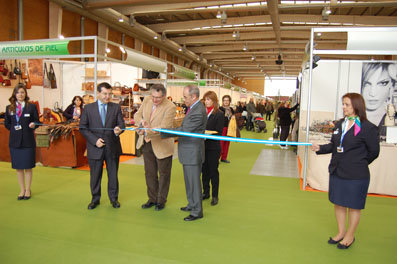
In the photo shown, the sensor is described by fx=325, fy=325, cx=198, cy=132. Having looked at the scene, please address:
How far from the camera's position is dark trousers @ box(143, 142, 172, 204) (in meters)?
3.96

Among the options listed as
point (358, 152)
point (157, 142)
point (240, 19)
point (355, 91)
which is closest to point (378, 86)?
point (355, 91)

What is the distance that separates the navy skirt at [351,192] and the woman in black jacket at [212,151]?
1.69 meters

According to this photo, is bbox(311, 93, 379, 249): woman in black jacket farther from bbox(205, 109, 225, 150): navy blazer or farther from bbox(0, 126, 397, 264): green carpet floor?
bbox(205, 109, 225, 150): navy blazer

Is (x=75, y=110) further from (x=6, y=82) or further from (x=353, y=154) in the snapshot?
(x=353, y=154)

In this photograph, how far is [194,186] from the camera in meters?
3.66

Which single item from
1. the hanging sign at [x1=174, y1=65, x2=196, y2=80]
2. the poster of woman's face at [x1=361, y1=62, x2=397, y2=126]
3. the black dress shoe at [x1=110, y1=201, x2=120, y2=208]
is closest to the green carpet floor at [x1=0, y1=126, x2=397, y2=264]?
the black dress shoe at [x1=110, y1=201, x2=120, y2=208]

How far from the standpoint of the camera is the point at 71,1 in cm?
1096

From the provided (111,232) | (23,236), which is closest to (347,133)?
(111,232)

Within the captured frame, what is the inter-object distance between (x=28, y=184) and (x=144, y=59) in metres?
3.66

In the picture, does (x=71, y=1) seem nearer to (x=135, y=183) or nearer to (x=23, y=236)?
(x=135, y=183)

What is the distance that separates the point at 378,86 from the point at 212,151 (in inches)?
153

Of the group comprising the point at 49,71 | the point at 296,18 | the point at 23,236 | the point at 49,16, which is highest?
the point at 296,18

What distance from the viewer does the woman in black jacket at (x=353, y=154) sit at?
283cm

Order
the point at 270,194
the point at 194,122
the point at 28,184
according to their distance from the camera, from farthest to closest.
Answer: the point at 270,194 < the point at 28,184 < the point at 194,122
